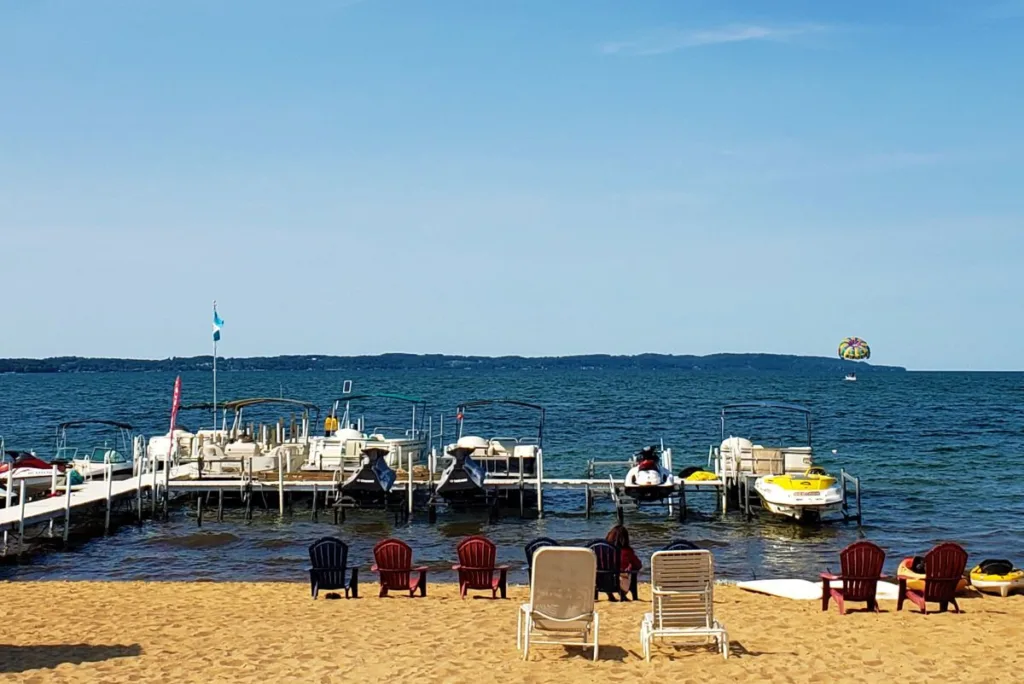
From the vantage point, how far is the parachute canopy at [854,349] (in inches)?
6348

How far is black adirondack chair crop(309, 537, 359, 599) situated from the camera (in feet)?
54.6

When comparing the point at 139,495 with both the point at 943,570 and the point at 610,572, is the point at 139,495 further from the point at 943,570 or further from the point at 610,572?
the point at 943,570

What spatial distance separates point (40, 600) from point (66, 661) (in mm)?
5440

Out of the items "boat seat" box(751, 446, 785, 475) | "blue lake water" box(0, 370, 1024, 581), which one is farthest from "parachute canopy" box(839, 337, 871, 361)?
"boat seat" box(751, 446, 785, 475)

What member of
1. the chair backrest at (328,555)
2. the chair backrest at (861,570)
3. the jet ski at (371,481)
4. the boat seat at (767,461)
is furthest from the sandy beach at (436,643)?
the boat seat at (767,461)

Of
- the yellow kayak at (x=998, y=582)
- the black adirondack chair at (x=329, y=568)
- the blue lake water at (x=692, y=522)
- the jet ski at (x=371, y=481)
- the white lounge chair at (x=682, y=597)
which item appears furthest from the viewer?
the jet ski at (x=371, y=481)

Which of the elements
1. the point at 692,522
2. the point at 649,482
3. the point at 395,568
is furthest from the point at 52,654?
the point at 692,522

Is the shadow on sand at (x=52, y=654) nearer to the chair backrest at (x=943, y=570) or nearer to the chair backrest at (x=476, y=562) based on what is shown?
the chair backrest at (x=476, y=562)

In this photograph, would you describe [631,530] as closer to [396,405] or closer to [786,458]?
[786,458]

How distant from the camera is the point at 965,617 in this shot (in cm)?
1439

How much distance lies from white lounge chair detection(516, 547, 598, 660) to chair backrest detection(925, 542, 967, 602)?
236 inches

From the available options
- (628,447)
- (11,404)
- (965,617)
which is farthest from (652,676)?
(11,404)

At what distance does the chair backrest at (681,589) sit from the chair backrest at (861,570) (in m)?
4.04

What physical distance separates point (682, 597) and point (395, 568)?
6.04 m
